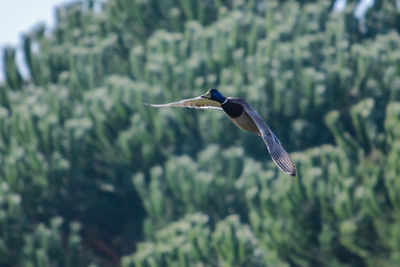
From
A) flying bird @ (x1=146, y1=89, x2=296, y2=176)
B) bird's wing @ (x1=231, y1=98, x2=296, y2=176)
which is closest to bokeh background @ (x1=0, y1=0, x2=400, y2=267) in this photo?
flying bird @ (x1=146, y1=89, x2=296, y2=176)

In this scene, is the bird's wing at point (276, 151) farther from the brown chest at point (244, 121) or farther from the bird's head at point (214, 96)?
the bird's head at point (214, 96)

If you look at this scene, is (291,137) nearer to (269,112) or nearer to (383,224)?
(269,112)

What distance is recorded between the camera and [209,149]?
41.4 ft

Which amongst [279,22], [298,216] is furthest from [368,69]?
[298,216]

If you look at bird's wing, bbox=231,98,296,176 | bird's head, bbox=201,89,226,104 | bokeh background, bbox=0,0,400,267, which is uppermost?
bokeh background, bbox=0,0,400,267

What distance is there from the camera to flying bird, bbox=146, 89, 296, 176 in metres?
3.81

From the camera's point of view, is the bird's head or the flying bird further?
the bird's head

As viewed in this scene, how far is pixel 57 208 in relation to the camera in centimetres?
1368

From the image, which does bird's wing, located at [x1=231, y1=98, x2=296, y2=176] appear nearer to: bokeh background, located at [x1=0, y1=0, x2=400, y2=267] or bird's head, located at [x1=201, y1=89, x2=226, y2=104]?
bird's head, located at [x1=201, y1=89, x2=226, y2=104]

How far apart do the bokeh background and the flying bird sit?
5879mm

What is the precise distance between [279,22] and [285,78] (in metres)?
3.09

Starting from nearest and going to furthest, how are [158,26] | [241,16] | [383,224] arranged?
1. [383,224]
2. [241,16]
3. [158,26]

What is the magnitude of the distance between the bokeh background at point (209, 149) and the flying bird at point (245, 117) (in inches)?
231

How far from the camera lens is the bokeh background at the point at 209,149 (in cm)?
1074
